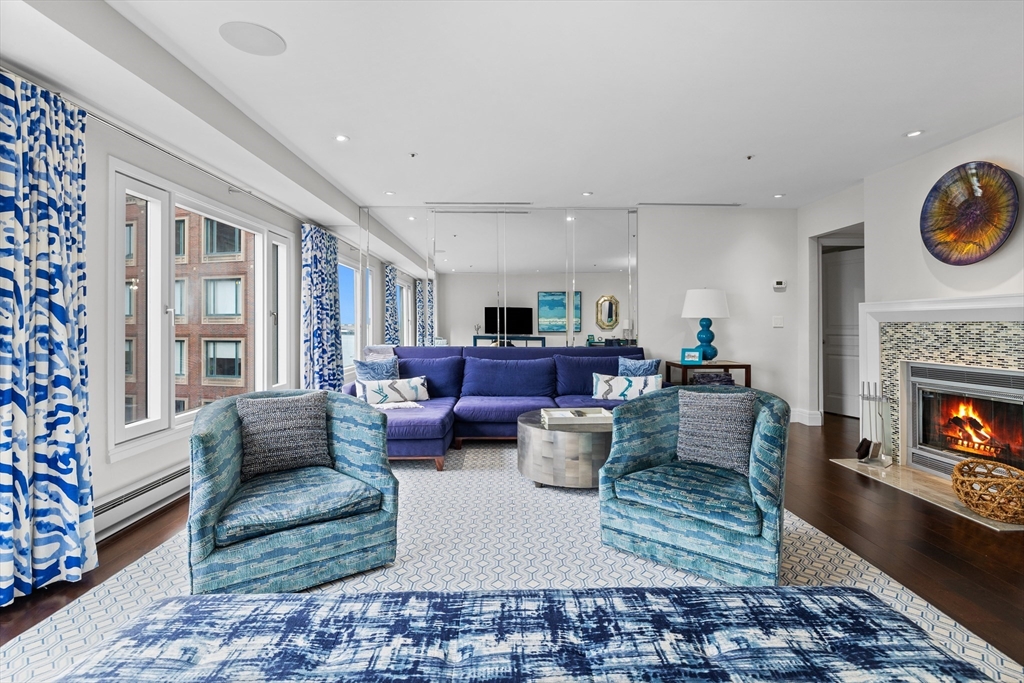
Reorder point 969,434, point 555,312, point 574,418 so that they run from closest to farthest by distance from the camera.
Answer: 1. point 574,418
2. point 969,434
3. point 555,312

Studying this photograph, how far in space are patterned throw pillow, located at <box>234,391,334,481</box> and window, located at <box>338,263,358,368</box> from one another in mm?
4192

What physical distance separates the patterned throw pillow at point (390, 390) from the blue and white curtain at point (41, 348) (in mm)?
2194

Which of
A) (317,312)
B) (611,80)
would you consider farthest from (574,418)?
(317,312)

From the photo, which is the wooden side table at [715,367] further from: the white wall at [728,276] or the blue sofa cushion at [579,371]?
the blue sofa cushion at [579,371]

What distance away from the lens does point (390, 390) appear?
445 centimetres

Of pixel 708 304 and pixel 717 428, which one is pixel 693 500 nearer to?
pixel 717 428

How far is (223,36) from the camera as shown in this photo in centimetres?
229

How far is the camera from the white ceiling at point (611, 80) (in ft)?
7.04

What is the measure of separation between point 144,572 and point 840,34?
13.5 ft

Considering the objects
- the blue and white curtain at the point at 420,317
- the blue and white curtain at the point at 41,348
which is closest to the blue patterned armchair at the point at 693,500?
the blue and white curtain at the point at 41,348

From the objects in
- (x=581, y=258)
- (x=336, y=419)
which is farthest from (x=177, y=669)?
(x=581, y=258)

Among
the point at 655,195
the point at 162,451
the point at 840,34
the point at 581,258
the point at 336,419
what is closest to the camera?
the point at 840,34

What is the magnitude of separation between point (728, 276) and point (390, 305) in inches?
187

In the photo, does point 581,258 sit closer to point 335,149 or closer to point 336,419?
point 335,149
